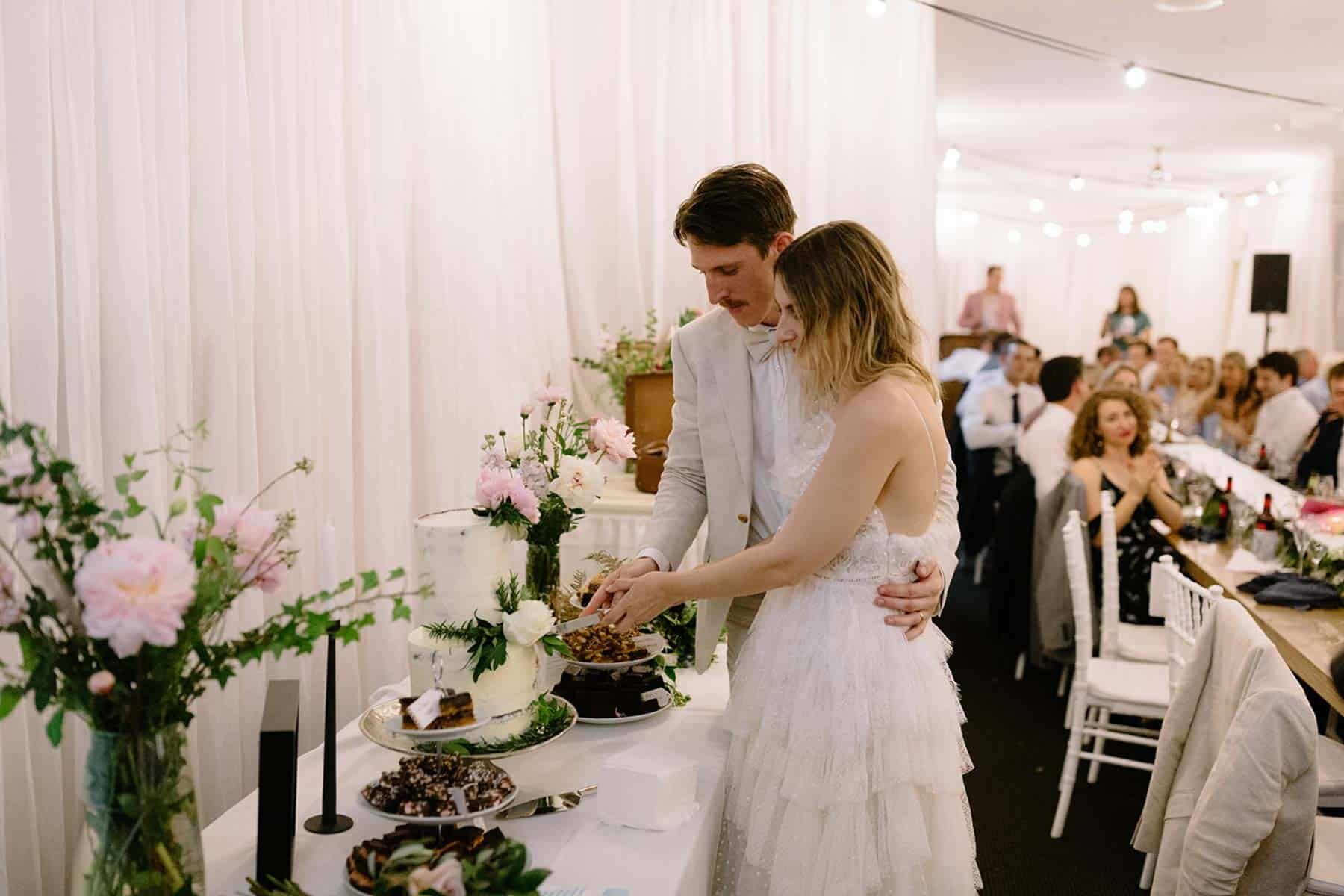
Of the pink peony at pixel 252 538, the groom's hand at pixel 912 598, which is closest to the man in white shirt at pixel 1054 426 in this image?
the groom's hand at pixel 912 598

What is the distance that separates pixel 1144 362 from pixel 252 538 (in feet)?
31.1

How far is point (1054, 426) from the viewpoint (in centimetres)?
506

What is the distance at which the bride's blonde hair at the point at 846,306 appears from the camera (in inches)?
67.9

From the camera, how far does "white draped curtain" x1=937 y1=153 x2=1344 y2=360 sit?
9820 mm

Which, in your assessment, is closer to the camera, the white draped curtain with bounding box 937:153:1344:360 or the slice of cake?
the slice of cake

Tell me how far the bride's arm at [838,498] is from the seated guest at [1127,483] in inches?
118

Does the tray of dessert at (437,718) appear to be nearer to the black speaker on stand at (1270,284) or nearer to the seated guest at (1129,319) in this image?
the black speaker on stand at (1270,284)

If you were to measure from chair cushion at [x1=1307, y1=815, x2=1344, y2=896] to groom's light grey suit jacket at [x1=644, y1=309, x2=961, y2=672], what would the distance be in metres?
1.01

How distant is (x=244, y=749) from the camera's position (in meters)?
2.13

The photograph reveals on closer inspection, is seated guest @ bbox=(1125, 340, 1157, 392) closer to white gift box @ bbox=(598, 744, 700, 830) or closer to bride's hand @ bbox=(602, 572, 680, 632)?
bride's hand @ bbox=(602, 572, 680, 632)

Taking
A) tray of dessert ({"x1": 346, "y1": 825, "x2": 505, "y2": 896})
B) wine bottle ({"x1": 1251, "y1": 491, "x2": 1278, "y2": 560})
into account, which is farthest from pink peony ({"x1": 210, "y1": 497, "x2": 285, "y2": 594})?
wine bottle ({"x1": 1251, "y1": 491, "x2": 1278, "y2": 560})

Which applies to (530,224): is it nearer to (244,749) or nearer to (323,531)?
(244,749)

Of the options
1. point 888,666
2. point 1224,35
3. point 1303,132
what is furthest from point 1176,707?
point 1303,132

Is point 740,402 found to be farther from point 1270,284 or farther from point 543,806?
point 1270,284
